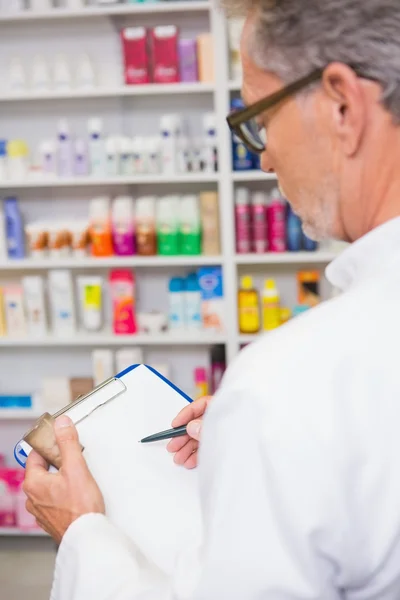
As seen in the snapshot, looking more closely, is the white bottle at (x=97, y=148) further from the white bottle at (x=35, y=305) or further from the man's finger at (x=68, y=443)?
the man's finger at (x=68, y=443)

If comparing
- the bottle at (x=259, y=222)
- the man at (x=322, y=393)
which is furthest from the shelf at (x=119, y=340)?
the man at (x=322, y=393)

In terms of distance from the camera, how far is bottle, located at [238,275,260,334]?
9.92 ft

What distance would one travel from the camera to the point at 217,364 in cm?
311

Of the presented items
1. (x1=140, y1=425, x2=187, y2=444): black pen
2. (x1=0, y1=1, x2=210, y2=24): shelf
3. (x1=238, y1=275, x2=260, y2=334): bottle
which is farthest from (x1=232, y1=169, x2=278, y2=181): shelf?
(x1=140, y1=425, x2=187, y2=444): black pen

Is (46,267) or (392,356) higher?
(392,356)

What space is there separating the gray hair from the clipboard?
60 centimetres

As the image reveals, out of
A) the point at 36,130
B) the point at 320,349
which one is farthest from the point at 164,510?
the point at 36,130

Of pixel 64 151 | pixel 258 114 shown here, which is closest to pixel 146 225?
pixel 64 151

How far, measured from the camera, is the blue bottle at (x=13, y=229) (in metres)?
3.04

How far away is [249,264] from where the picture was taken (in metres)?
3.20

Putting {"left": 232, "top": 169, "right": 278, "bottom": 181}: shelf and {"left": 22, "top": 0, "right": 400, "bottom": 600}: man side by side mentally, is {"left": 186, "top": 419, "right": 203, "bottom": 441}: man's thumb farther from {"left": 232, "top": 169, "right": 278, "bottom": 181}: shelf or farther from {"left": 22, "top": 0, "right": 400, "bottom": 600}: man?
{"left": 232, "top": 169, "right": 278, "bottom": 181}: shelf

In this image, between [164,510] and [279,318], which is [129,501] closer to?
[164,510]

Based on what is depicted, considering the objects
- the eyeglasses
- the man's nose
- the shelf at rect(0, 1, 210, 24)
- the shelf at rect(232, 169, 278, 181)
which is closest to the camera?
the eyeglasses

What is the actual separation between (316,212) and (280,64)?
0.18 metres
